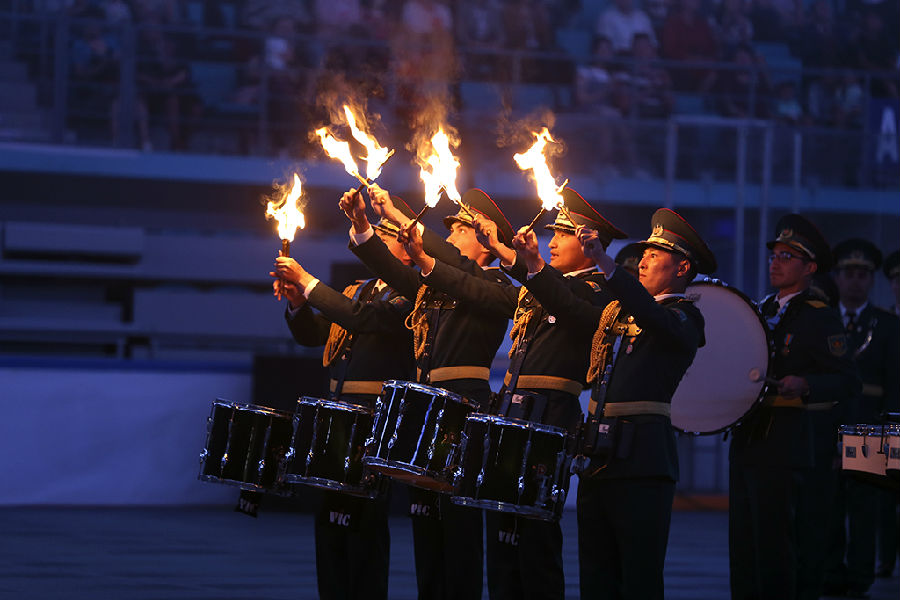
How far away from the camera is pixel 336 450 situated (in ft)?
16.8

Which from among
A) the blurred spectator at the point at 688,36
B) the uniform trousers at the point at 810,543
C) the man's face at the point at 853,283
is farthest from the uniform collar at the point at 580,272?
the blurred spectator at the point at 688,36

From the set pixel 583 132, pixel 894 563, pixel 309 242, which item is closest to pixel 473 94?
pixel 583 132

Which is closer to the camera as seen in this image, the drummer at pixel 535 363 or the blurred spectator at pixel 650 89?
the drummer at pixel 535 363

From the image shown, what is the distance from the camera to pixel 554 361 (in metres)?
4.93

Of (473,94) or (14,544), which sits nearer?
(14,544)

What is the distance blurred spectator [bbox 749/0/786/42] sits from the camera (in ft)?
50.0

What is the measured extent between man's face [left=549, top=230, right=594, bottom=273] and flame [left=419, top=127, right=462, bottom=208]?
1.23ft

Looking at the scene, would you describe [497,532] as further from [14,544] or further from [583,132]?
[583,132]

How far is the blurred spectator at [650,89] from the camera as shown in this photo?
1348 cm

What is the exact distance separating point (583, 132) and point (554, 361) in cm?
770

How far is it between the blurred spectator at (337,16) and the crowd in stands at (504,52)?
0.04ft

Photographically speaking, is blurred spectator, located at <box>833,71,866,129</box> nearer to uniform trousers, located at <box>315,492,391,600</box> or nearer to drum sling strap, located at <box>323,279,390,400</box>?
drum sling strap, located at <box>323,279,390,400</box>

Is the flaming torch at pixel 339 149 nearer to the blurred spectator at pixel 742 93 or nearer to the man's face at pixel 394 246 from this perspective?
the man's face at pixel 394 246

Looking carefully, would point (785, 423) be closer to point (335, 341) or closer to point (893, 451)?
point (893, 451)
